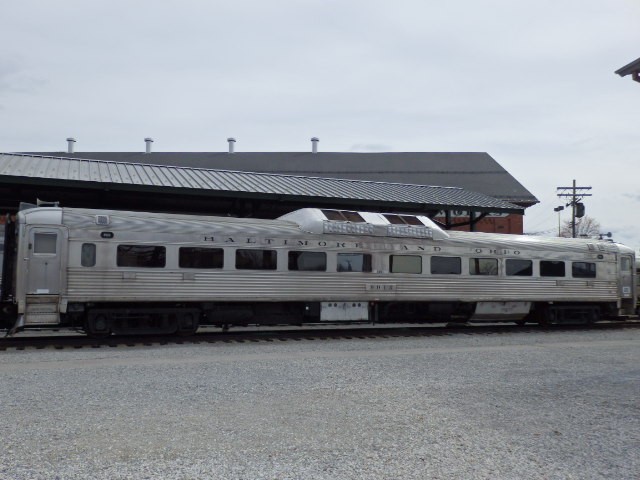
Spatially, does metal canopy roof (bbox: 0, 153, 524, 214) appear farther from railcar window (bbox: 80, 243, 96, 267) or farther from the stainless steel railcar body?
railcar window (bbox: 80, 243, 96, 267)

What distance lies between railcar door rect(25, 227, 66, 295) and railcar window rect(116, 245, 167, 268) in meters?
1.34

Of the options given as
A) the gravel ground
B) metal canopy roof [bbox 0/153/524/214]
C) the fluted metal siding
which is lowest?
the gravel ground

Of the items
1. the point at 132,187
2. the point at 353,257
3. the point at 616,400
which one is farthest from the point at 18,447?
the point at 132,187

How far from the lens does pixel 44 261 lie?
13.5 meters

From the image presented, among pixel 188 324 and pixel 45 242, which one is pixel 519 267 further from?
pixel 45 242

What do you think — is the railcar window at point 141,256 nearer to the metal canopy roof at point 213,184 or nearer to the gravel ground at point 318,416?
the gravel ground at point 318,416

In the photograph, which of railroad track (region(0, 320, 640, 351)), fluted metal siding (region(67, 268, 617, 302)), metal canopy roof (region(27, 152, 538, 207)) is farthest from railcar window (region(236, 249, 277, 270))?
metal canopy roof (region(27, 152, 538, 207))

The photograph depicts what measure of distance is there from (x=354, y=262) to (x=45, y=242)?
26.0ft

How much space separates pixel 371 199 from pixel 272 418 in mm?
14962

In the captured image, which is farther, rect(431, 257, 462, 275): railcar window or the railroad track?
rect(431, 257, 462, 275): railcar window

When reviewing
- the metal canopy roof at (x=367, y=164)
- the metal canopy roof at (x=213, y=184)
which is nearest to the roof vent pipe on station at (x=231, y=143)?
the metal canopy roof at (x=367, y=164)

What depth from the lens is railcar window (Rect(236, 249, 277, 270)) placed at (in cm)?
1554

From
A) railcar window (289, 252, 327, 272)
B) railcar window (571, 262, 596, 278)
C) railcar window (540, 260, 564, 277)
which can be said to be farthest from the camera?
railcar window (571, 262, 596, 278)

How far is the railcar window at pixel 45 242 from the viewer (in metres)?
13.5
